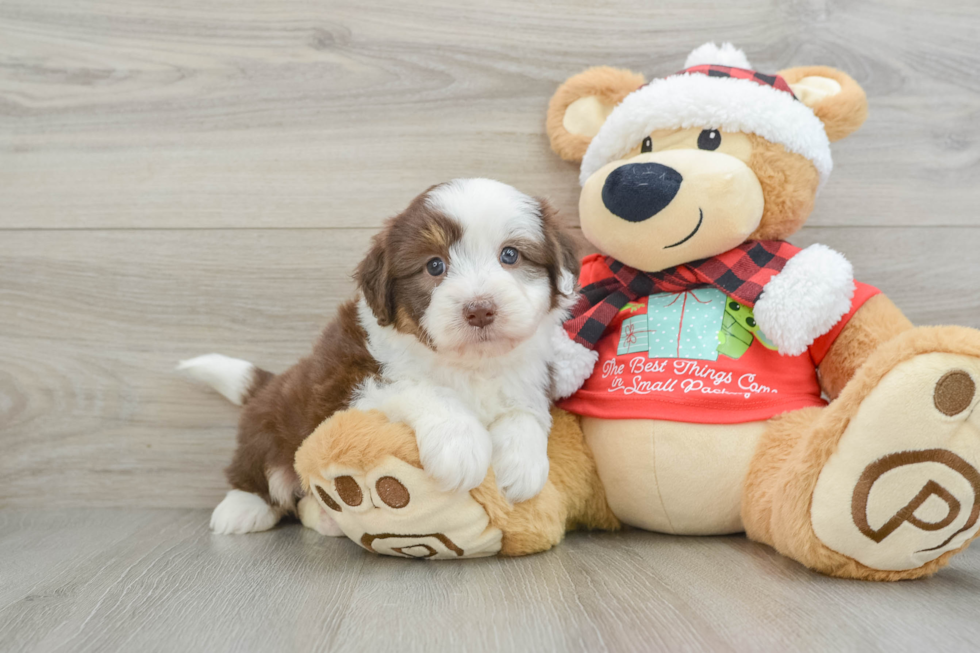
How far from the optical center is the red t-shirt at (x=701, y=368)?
1.48 meters

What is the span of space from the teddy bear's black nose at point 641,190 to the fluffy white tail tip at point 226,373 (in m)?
1.06

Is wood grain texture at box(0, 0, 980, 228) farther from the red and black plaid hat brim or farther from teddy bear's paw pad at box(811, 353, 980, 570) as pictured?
teddy bear's paw pad at box(811, 353, 980, 570)

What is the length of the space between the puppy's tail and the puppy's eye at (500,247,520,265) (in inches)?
31.8

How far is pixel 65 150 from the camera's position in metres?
2.02

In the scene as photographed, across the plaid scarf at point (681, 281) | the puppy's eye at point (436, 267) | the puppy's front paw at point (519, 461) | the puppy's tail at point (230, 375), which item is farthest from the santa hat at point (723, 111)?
the puppy's tail at point (230, 375)

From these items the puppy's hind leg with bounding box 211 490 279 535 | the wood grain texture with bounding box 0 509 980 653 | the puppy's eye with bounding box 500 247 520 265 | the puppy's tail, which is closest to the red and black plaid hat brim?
the puppy's eye with bounding box 500 247 520 265

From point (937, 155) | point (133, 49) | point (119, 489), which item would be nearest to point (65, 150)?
point (133, 49)

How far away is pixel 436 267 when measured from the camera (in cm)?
143

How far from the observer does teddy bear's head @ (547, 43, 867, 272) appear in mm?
1522

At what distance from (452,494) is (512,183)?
101 cm

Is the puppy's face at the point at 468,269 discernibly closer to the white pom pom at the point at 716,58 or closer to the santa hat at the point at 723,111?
the santa hat at the point at 723,111

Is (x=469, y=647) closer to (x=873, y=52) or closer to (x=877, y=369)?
(x=877, y=369)

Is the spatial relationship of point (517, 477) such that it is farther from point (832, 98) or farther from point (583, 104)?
point (832, 98)

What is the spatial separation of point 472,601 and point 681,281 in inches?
33.9
